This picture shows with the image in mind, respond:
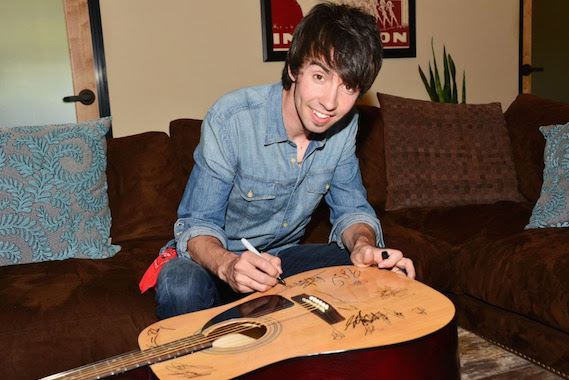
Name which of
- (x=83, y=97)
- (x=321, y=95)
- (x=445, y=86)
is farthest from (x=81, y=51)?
(x=445, y=86)

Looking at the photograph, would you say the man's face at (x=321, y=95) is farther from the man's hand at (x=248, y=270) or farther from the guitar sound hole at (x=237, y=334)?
the guitar sound hole at (x=237, y=334)

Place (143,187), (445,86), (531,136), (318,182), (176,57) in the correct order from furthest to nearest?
(445,86) < (176,57) < (531,136) < (143,187) < (318,182)

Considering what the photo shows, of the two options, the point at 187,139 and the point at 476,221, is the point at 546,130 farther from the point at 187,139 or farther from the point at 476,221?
the point at 187,139

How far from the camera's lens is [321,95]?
1.45 meters

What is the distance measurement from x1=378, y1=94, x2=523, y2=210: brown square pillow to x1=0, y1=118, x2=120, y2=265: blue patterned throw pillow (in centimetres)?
126

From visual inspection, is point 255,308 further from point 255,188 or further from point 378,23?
point 378,23

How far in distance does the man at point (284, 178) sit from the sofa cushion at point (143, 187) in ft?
1.95

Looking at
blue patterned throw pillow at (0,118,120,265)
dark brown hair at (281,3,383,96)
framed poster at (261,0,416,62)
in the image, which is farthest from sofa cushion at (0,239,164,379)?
framed poster at (261,0,416,62)

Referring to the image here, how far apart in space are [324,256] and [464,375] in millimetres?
502

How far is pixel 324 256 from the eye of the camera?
1.63 meters

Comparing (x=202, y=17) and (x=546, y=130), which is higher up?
(x=202, y=17)

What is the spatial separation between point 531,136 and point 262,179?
153 centimetres

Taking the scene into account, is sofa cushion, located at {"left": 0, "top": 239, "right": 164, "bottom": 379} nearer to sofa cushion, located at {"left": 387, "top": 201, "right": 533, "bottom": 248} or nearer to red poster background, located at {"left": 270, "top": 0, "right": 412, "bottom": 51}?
sofa cushion, located at {"left": 387, "top": 201, "right": 533, "bottom": 248}

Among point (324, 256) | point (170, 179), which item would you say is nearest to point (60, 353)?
point (324, 256)
